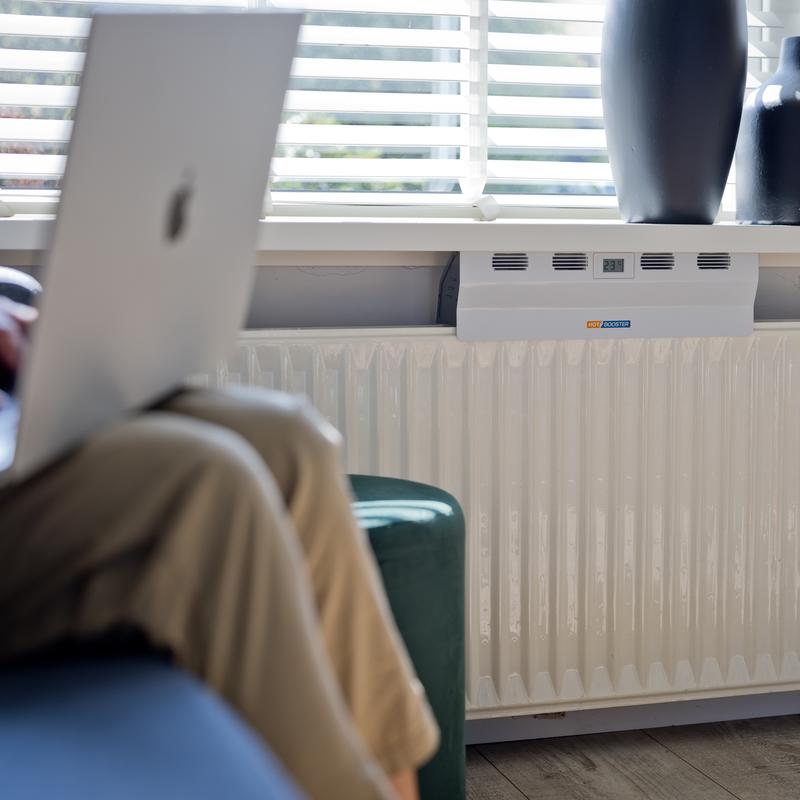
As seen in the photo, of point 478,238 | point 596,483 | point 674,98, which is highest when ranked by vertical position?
point 674,98

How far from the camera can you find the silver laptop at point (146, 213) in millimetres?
699

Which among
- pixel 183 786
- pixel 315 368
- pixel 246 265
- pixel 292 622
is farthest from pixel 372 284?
pixel 183 786

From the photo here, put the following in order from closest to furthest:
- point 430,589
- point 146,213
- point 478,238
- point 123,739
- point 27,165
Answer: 1. point 123,739
2. point 146,213
3. point 430,589
4. point 478,238
5. point 27,165

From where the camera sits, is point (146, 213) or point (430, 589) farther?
point (430, 589)

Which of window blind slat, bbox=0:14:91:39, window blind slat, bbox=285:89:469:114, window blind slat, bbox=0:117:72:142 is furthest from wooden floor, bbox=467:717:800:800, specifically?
window blind slat, bbox=0:14:91:39

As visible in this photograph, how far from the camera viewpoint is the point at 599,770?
1.75 meters

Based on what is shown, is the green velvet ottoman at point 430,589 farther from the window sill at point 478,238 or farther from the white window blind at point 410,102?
the white window blind at point 410,102

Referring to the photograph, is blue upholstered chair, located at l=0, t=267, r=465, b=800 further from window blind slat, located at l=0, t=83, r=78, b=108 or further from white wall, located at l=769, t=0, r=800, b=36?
white wall, located at l=769, t=0, r=800, b=36

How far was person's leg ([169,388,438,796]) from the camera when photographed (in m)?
0.85

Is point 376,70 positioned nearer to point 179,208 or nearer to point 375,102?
point 375,102

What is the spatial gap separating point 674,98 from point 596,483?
600 millimetres

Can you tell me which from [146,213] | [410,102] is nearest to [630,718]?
[410,102]

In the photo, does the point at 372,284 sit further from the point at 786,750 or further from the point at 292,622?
the point at 292,622

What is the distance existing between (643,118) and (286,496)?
1.15 m
